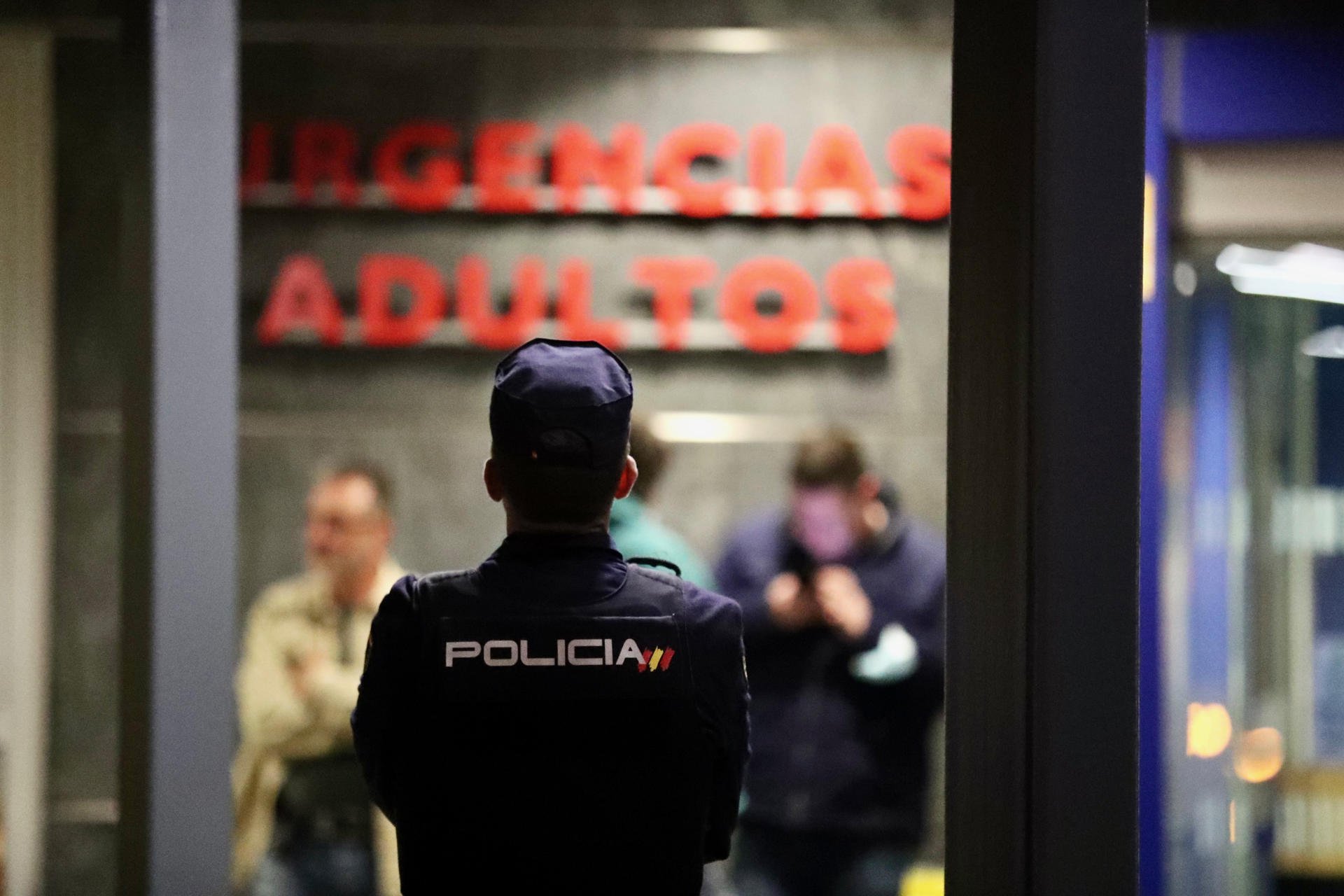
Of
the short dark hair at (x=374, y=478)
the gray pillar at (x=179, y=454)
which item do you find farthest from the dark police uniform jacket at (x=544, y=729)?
the short dark hair at (x=374, y=478)

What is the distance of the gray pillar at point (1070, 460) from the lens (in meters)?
1.71

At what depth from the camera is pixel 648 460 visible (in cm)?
402

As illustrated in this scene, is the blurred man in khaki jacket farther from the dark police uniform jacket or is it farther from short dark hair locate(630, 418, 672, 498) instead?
the dark police uniform jacket

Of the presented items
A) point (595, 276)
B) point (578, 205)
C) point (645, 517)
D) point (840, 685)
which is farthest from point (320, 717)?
point (578, 205)

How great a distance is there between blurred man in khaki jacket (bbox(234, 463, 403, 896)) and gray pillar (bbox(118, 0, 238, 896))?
2.29 m

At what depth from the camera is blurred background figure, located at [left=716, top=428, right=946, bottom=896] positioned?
14.4ft

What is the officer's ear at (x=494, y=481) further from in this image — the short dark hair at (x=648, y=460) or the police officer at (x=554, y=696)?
the short dark hair at (x=648, y=460)

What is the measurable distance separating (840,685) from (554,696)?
2.96m

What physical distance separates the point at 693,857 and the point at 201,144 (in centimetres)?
111

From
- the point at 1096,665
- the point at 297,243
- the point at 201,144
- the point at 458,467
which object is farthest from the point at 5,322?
the point at 1096,665

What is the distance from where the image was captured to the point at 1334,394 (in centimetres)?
429

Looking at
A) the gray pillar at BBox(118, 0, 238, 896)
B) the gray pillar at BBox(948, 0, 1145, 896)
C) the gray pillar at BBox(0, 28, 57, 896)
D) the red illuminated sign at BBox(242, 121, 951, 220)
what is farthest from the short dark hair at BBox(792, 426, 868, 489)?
the gray pillar at BBox(0, 28, 57, 896)

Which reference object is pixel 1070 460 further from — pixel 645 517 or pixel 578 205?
pixel 578 205

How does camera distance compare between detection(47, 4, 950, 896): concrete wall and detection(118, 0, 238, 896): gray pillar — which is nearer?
detection(118, 0, 238, 896): gray pillar
